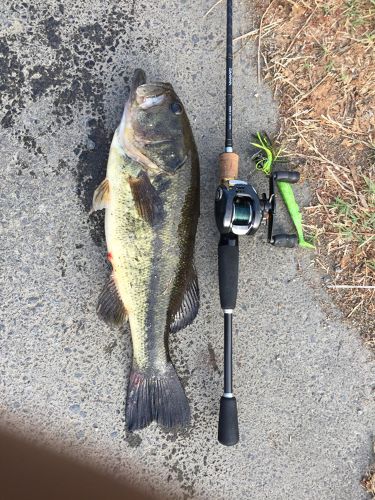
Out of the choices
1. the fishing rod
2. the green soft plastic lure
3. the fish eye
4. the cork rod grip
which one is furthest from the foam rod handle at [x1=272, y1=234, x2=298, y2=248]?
the fish eye

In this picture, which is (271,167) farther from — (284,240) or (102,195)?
(102,195)

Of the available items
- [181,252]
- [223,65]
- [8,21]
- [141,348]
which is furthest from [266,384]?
[8,21]

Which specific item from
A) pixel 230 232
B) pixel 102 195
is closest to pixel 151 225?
pixel 102 195

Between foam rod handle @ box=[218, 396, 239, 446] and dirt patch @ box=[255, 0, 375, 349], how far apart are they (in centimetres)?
94

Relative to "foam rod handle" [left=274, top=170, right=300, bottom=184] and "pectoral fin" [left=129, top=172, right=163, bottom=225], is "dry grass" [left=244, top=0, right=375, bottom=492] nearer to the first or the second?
"foam rod handle" [left=274, top=170, right=300, bottom=184]

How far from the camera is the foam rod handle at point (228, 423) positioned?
8.96 feet

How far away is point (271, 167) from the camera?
3.03m

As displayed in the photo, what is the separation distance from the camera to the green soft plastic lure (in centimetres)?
300

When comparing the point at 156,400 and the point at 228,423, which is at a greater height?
the point at 156,400

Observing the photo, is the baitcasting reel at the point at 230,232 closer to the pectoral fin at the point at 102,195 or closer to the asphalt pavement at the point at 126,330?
the asphalt pavement at the point at 126,330

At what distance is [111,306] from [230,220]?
2.58ft

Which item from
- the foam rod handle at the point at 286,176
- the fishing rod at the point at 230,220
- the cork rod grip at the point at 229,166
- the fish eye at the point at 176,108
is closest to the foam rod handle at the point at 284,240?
the fishing rod at the point at 230,220

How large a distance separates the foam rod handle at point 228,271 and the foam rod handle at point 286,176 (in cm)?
46

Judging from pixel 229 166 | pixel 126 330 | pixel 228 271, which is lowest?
pixel 126 330
